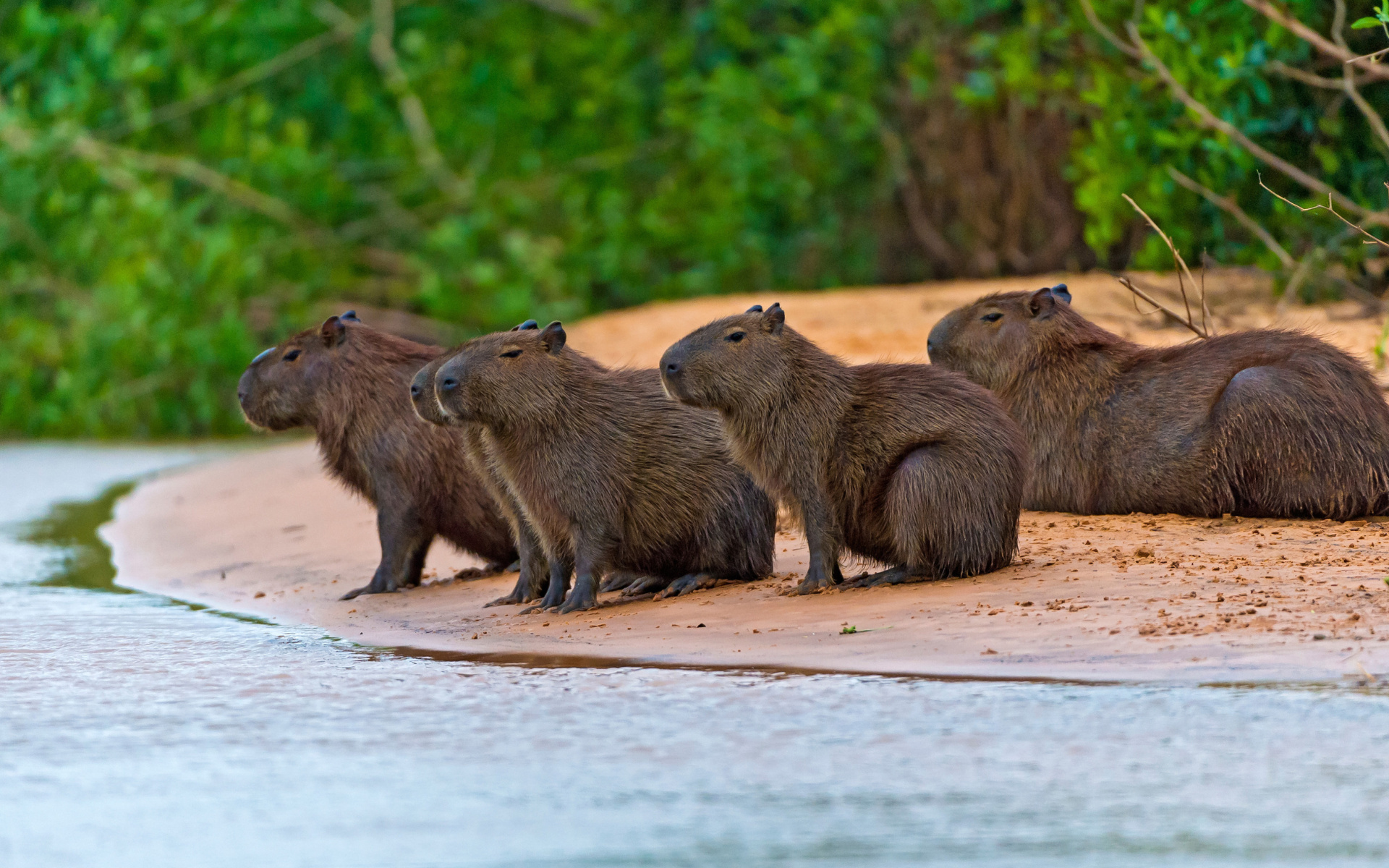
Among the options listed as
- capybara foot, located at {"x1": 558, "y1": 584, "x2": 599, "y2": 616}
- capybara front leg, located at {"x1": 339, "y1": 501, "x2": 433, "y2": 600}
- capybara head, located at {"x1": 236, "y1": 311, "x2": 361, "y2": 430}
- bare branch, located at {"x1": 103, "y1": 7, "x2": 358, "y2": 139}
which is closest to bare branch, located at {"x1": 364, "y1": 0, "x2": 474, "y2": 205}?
bare branch, located at {"x1": 103, "y1": 7, "x2": 358, "y2": 139}

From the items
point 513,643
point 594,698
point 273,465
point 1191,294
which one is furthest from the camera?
point 273,465

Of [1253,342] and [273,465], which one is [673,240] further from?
[1253,342]

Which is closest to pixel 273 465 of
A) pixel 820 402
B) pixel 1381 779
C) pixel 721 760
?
pixel 820 402

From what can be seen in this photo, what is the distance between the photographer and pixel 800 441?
5.58 m

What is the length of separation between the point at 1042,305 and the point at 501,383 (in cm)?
210

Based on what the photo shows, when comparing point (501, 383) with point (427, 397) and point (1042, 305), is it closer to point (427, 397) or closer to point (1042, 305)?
point (427, 397)

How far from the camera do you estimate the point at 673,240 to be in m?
16.0

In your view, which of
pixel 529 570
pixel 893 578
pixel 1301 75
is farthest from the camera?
pixel 1301 75

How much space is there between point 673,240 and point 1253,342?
988 cm

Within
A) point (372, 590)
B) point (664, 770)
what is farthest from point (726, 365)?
point (664, 770)

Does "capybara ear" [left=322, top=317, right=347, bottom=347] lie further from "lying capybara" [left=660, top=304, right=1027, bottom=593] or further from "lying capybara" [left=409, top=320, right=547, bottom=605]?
"lying capybara" [left=660, top=304, right=1027, bottom=593]

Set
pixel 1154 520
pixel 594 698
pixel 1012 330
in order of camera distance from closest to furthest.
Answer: pixel 594 698
pixel 1154 520
pixel 1012 330

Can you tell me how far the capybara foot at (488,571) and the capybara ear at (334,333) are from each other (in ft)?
3.31

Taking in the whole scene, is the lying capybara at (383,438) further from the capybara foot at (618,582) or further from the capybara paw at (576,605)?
the capybara paw at (576,605)
